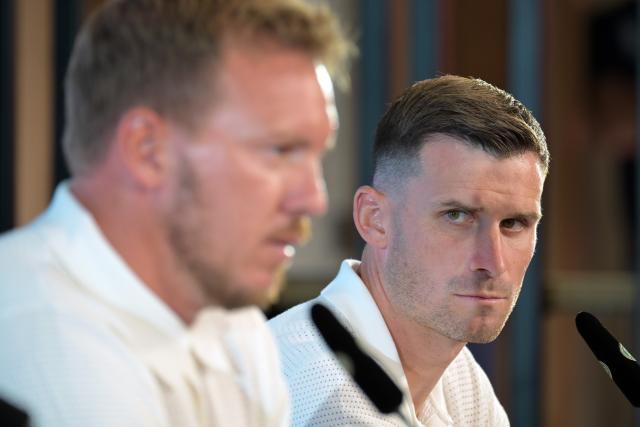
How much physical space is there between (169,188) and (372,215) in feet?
2.64

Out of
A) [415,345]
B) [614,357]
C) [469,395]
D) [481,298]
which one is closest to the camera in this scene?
[614,357]

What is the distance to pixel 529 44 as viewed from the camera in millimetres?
4215

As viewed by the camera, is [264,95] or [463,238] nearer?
[264,95]

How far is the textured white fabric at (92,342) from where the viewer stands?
1004 millimetres

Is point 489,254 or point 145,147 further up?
point 145,147

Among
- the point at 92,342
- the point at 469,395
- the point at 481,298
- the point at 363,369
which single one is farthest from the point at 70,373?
the point at 469,395

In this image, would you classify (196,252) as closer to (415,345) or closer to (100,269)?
(100,269)

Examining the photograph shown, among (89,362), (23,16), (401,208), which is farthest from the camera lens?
(23,16)

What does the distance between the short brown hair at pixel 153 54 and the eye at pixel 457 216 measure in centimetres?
68

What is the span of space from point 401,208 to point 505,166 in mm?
177

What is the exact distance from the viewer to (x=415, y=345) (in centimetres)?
179

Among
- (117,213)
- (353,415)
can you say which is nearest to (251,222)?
(117,213)

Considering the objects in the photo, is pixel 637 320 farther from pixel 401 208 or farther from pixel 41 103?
pixel 401 208

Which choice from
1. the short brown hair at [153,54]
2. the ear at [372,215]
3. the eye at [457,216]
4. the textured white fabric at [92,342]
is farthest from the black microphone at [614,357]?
the short brown hair at [153,54]
